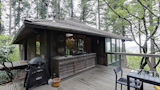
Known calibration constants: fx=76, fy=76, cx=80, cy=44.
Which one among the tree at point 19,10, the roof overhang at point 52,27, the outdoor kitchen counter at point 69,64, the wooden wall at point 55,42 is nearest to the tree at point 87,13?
the roof overhang at point 52,27

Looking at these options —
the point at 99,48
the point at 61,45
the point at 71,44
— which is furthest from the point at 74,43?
the point at 99,48

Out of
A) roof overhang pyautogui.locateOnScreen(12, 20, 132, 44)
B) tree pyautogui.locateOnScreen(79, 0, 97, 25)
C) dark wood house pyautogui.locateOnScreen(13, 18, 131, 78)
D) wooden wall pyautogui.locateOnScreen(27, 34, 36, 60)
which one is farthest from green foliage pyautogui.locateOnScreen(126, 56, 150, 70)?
wooden wall pyautogui.locateOnScreen(27, 34, 36, 60)

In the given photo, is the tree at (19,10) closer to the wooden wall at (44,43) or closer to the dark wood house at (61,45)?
the dark wood house at (61,45)

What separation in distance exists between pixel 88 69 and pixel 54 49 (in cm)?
232

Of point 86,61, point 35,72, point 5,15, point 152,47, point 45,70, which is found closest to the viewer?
point 35,72

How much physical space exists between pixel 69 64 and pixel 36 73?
4.46ft

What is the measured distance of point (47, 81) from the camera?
9.48 feet

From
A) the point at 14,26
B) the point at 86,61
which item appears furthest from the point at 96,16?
the point at 14,26

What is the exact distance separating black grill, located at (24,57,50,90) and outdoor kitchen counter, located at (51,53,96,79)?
44cm

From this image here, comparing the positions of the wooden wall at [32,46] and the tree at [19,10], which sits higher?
the tree at [19,10]

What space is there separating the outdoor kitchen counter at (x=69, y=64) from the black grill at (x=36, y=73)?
0.44m

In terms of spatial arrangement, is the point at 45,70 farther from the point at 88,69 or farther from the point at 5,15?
the point at 5,15

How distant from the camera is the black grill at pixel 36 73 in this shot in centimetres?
247

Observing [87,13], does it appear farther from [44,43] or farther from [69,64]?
[69,64]
